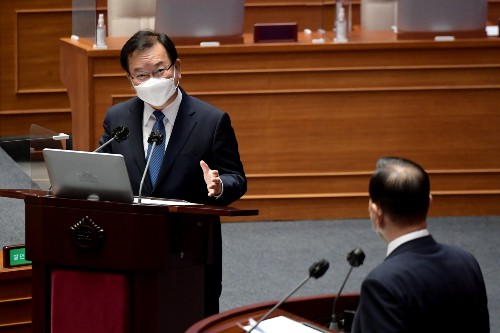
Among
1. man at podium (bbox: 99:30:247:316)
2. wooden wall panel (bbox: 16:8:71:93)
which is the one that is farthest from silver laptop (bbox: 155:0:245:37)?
man at podium (bbox: 99:30:247:316)

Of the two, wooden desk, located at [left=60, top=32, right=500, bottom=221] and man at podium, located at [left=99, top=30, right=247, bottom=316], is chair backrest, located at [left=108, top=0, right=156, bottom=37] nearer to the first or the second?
wooden desk, located at [left=60, top=32, right=500, bottom=221]

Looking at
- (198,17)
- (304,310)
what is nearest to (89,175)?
(304,310)

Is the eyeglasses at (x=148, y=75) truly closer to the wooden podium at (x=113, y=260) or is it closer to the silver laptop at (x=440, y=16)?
the wooden podium at (x=113, y=260)

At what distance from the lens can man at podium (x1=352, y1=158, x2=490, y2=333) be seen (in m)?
2.46

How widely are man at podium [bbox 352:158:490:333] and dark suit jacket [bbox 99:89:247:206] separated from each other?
1.13 metres

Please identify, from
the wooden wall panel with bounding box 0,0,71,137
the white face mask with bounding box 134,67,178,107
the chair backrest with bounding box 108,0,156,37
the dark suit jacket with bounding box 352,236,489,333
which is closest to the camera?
the dark suit jacket with bounding box 352,236,489,333

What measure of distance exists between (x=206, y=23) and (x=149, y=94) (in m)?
3.11

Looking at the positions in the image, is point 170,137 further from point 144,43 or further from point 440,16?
point 440,16

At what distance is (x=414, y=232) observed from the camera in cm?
254

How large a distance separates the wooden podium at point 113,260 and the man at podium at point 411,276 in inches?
28.8

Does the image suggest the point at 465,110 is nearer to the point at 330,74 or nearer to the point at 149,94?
the point at 330,74

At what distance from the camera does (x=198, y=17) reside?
666 cm

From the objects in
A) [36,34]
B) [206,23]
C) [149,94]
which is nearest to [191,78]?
[206,23]

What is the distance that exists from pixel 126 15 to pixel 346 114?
173 cm
